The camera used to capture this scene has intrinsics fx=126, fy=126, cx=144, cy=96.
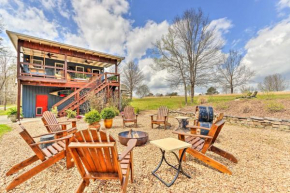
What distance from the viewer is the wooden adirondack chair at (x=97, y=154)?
154 centimetres

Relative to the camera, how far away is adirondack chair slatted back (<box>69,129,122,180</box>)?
61.0 inches

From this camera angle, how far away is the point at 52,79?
31.6 feet

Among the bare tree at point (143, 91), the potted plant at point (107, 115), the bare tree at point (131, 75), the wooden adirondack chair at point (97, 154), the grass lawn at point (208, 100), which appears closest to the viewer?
the wooden adirondack chair at point (97, 154)

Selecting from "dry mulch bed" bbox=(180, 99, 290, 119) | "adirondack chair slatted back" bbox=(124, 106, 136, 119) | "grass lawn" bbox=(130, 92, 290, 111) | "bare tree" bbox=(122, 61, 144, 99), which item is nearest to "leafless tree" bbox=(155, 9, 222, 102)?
"grass lawn" bbox=(130, 92, 290, 111)

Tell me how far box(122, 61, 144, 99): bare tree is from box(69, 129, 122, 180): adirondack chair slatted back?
24475 mm

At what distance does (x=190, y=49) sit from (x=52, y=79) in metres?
12.9

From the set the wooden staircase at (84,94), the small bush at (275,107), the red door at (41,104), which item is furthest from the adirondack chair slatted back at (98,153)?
the red door at (41,104)

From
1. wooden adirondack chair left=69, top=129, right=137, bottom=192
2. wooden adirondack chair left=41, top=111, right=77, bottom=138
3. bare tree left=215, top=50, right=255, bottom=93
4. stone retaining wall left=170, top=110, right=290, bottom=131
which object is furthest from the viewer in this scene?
bare tree left=215, top=50, right=255, bottom=93

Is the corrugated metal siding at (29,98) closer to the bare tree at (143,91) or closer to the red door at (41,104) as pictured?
the red door at (41,104)

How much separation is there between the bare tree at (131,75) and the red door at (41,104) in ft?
53.3

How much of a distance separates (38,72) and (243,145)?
1368 cm

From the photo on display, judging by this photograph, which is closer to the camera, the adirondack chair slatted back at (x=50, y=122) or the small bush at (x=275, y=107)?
the adirondack chair slatted back at (x=50, y=122)

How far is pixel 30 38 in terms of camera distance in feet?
27.6

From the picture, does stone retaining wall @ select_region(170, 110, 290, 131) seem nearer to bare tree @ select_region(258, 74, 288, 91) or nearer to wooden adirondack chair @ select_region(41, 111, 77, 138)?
wooden adirondack chair @ select_region(41, 111, 77, 138)
